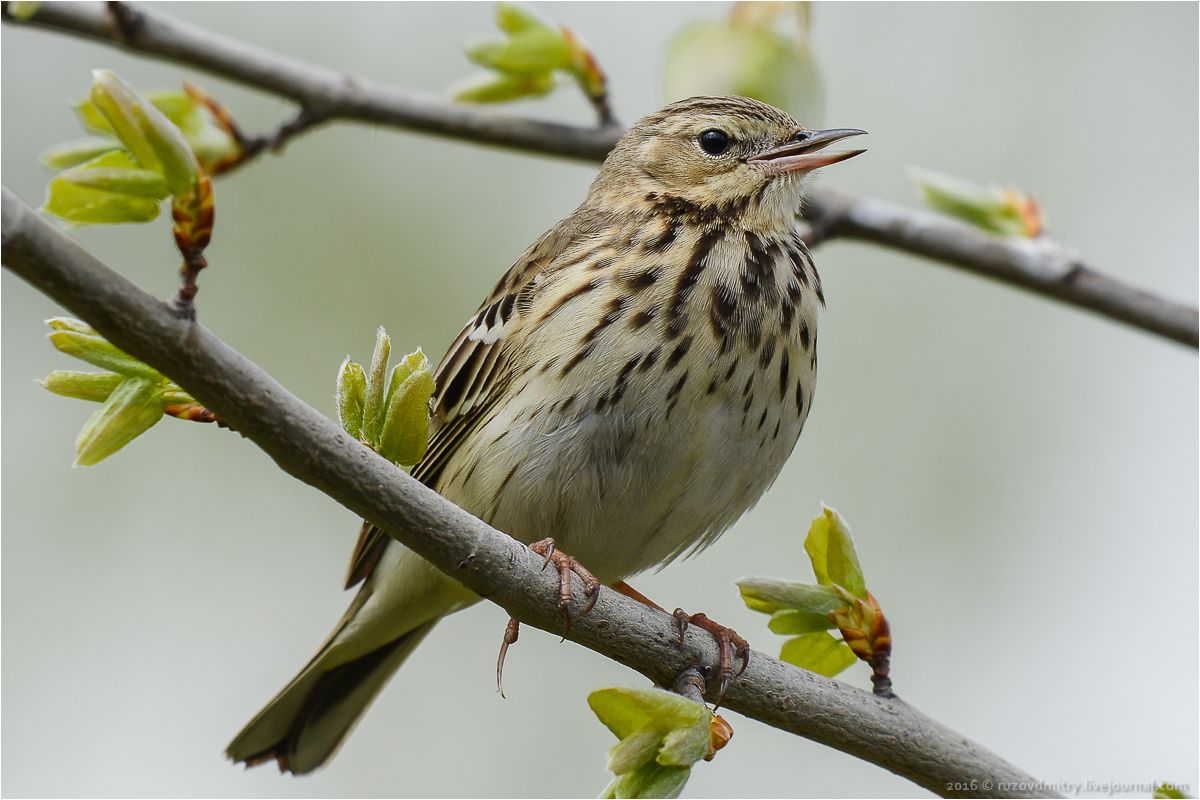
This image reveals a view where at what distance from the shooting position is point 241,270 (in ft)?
30.1

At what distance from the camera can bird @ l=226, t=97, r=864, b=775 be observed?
411cm

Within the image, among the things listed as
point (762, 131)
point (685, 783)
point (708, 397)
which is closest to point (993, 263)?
point (762, 131)

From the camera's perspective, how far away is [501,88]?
4.68 m

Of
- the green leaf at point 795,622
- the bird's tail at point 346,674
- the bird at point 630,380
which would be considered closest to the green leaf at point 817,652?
the green leaf at point 795,622

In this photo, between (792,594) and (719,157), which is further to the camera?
(719,157)

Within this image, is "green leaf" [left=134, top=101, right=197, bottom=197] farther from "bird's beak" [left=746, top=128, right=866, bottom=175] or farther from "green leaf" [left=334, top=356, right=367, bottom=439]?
"bird's beak" [left=746, top=128, right=866, bottom=175]

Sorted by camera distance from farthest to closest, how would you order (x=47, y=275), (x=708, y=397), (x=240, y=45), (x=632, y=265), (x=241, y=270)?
(x=241, y=270), (x=240, y=45), (x=632, y=265), (x=708, y=397), (x=47, y=275)

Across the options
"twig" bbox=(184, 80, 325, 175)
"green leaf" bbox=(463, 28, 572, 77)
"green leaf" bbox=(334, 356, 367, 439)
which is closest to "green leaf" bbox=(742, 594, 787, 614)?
"green leaf" bbox=(334, 356, 367, 439)

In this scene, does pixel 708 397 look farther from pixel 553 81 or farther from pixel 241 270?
pixel 241 270

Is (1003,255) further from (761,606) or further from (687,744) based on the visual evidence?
(687,744)

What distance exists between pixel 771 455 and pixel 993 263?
138 cm

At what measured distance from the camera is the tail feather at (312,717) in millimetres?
5258

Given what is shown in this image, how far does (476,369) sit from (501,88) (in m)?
1.15

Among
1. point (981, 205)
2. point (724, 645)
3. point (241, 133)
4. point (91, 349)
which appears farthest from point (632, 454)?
point (241, 133)
